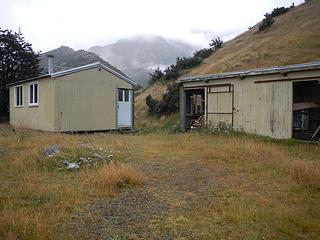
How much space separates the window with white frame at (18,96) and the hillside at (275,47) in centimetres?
1003

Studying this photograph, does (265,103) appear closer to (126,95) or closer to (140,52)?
(126,95)

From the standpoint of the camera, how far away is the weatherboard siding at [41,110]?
1266cm

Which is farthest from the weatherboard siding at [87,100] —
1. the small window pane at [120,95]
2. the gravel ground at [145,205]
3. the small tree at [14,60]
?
the small tree at [14,60]

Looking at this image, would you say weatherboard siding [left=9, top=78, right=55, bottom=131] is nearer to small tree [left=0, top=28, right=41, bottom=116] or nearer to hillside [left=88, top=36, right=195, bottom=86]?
small tree [left=0, top=28, right=41, bottom=116]

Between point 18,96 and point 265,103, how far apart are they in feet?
50.9

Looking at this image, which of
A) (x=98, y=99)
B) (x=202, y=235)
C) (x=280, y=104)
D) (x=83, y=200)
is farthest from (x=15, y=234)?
(x=98, y=99)

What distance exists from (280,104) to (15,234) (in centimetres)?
1037

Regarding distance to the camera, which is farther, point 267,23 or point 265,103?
point 267,23

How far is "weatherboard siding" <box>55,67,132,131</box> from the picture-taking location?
12.7 m

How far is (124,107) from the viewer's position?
50.9ft

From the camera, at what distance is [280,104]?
408 inches

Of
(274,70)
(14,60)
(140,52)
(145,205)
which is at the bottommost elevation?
(145,205)

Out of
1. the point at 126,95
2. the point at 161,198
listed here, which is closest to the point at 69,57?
the point at 126,95

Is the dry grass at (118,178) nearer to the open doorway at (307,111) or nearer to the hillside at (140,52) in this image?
the open doorway at (307,111)
